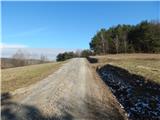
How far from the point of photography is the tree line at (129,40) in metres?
89.9

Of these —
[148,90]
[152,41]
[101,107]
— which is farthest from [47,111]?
[152,41]

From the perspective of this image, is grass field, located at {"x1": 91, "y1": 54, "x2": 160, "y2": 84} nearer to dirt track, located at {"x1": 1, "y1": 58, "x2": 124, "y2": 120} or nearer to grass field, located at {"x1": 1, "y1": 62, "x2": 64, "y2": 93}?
dirt track, located at {"x1": 1, "y1": 58, "x2": 124, "y2": 120}

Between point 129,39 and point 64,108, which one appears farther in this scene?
point 129,39

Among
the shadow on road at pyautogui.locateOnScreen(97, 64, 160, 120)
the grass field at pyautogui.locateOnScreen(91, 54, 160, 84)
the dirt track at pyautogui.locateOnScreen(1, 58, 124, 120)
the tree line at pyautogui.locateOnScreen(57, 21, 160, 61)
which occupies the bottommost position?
the shadow on road at pyautogui.locateOnScreen(97, 64, 160, 120)

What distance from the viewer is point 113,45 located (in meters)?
116

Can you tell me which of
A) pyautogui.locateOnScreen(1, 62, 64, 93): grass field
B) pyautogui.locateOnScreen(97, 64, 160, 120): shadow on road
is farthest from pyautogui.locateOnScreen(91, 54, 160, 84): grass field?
pyautogui.locateOnScreen(1, 62, 64, 93): grass field

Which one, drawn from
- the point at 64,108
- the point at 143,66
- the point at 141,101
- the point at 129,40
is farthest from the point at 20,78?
the point at 129,40

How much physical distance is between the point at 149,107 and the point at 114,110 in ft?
5.78

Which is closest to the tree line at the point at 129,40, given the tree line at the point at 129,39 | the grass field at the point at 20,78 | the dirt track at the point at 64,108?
the tree line at the point at 129,39

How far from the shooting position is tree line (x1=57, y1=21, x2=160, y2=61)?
89.9 metres

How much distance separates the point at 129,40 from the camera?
10650 centimetres

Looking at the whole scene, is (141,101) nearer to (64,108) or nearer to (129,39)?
(64,108)

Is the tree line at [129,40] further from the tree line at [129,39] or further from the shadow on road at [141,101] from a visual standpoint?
the shadow on road at [141,101]

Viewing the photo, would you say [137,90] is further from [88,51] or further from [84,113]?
[88,51]
